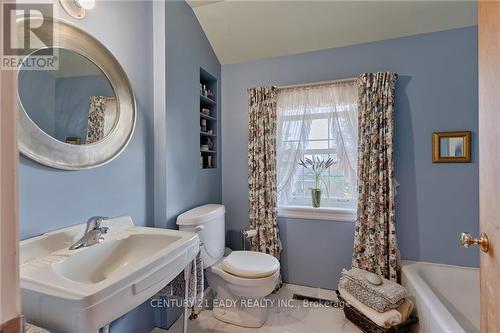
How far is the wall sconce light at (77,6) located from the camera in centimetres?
115

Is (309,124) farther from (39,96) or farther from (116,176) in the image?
(39,96)

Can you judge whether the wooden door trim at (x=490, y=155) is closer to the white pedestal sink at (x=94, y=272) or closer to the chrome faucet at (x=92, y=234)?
the white pedestal sink at (x=94, y=272)

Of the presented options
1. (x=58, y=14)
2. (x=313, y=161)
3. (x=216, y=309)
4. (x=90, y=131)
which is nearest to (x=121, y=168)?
(x=90, y=131)

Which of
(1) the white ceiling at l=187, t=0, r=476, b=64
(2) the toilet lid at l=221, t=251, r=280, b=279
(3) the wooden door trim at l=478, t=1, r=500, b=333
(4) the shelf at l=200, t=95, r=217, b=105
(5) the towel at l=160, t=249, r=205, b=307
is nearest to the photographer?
(3) the wooden door trim at l=478, t=1, r=500, b=333

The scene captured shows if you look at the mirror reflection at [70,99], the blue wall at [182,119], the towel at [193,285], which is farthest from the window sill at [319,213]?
the mirror reflection at [70,99]

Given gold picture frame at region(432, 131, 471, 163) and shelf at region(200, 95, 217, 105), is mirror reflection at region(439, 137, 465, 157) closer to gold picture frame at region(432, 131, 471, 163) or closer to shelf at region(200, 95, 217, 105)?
gold picture frame at region(432, 131, 471, 163)

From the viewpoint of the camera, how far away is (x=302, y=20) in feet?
6.68

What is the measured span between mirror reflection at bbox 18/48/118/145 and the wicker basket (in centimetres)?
209

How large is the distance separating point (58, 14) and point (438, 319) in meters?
2.45

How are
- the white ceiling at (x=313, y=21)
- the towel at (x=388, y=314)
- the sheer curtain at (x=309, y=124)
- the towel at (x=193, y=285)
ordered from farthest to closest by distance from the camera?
the sheer curtain at (x=309, y=124)
the white ceiling at (x=313, y=21)
the towel at (x=388, y=314)
the towel at (x=193, y=285)

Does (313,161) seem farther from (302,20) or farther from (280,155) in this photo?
(302,20)

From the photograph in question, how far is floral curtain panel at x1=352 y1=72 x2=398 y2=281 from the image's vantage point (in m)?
A: 1.93

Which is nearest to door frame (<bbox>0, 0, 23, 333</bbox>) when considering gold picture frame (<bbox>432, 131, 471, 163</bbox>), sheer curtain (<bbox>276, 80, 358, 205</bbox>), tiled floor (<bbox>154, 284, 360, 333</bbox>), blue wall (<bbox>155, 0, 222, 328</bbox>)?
blue wall (<bbox>155, 0, 222, 328</bbox>)

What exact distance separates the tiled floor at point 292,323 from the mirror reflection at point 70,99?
1476mm
